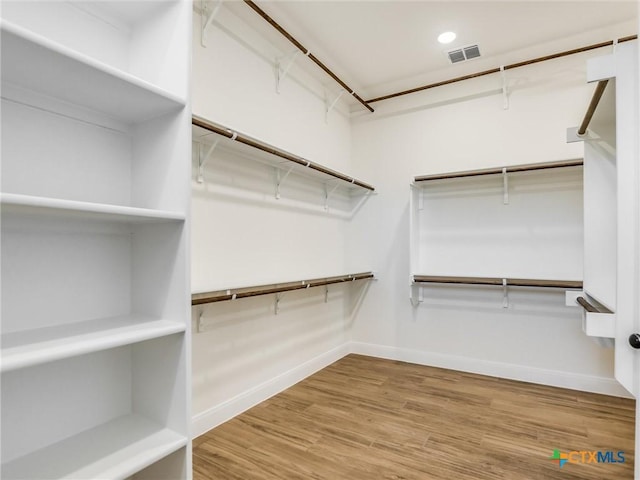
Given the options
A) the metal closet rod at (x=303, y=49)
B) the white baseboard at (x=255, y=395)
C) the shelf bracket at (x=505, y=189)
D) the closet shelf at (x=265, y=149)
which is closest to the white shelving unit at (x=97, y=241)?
the closet shelf at (x=265, y=149)

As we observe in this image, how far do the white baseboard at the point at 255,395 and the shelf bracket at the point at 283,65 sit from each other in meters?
2.23

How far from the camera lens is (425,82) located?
10.9 ft

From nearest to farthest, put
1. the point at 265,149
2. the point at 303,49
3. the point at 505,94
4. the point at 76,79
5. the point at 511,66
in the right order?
the point at 76,79, the point at 265,149, the point at 303,49, the point at 511,66, the point at 505,94

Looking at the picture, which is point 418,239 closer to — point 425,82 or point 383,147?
point 383,147

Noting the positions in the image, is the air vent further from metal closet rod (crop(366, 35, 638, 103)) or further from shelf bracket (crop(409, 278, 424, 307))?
shelf bracket (crop(409, 278, 424, 307))

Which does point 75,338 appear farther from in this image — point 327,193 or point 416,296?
point 416,296

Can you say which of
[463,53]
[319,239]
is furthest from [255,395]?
[463,53]

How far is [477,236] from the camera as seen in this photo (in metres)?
3.17

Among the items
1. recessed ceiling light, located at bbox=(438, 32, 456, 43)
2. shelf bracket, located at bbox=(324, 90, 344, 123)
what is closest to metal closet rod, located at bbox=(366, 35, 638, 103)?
shelf bracket, located at bbox=(324, 90, 344, 123)

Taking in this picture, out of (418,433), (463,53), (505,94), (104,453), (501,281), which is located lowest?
(418,433)

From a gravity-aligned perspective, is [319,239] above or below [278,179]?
below

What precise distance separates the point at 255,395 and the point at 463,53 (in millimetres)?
3080

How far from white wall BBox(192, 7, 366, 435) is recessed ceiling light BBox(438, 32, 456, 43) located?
1.09 metres

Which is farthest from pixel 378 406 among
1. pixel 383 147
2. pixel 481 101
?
pixel 481 101
